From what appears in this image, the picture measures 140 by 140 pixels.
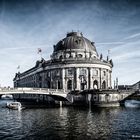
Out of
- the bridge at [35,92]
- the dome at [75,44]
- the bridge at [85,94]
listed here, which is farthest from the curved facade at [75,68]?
the bridge at [35,92]

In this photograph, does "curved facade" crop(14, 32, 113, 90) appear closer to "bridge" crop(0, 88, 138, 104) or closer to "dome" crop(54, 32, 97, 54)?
"dome" crop(54, 32, 97, 54)

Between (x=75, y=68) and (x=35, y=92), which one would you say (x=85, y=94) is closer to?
(x=75, y=68)

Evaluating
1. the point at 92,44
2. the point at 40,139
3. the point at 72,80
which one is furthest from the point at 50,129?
the point at 92,44

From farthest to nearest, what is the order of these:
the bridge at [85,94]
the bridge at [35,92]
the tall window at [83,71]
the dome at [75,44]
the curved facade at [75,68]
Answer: the dome at [75,44] → the tall window at [83,71] → the curved facade at [75,68] → the bridge at [85,94] → the bridge at [35,92]

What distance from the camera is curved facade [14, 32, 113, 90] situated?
309 ft

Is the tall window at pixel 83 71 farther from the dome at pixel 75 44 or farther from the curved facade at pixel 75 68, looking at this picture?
the dome at pixel 75 44

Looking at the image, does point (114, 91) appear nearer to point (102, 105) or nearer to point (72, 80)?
point (102, 105)

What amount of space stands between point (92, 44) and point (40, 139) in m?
85.7

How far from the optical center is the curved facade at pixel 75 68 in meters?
94.2

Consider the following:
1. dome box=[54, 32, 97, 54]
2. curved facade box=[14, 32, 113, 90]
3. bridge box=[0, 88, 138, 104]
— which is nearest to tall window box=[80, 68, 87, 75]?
curved facade box=[14, 32, 113, 90]

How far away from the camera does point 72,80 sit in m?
94.7

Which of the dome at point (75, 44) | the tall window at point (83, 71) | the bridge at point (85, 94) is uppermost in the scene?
the dome at point (75, 44)

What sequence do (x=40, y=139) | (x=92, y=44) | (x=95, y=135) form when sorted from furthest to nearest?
(x=92, y=44), (x=95, y=135), (x=40, y=139)

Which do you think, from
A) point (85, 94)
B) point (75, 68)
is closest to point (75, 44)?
point (75, 68)
